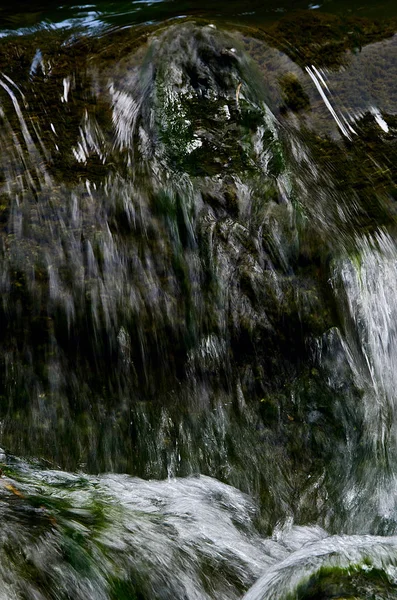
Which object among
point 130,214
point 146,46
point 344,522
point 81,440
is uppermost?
point 146,46

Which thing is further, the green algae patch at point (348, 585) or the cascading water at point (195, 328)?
the cascading water at point (195, 328)

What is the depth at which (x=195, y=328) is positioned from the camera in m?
3.55

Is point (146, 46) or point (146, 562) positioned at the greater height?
point (146, 46)

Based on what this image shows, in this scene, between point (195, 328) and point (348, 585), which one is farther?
point (195, 328)

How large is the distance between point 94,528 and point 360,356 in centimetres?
178

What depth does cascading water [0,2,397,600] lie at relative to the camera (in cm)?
316

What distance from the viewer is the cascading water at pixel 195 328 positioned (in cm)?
316

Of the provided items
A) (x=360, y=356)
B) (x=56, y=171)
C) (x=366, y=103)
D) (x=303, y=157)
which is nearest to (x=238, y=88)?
(x=303, y=157)

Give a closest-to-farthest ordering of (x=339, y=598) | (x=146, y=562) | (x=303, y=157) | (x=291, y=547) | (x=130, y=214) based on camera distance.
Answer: (x=339, y=598)
(x=146, y=562)
(x=291, y=547)
(x=130, y=214)
(x=303, y=157)

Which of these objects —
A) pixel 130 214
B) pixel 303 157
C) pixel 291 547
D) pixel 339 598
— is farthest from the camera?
pixel 303 157

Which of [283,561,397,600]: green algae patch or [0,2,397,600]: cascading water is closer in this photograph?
[283,561,397,600]: green algae patch

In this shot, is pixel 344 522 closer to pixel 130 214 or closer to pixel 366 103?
pixel 130 214

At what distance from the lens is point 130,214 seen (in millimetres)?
3746

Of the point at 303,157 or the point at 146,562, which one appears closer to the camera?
the point at 146,562
